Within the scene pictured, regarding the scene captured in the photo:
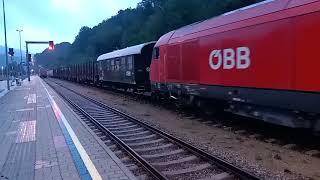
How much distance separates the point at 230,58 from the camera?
499 inches

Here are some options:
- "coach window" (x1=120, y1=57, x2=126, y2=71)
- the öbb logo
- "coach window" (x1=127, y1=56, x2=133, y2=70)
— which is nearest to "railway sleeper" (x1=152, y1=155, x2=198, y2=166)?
the öbb logo

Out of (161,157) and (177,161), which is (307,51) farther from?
(161,157)

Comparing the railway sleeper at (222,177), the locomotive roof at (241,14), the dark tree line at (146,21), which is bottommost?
the railway sleeper at (222,177)

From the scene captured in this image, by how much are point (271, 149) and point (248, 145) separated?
2.44ft

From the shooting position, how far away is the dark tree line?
5566 centimetres

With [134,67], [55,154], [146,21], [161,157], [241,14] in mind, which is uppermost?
[146,21]

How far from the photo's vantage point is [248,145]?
11.1m

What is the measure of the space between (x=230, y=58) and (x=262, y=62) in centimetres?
176

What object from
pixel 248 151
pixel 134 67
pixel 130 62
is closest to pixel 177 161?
pixel 248 151

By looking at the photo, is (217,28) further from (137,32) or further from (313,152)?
(137,32)

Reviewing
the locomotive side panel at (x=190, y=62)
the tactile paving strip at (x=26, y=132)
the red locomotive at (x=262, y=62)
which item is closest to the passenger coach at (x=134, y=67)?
the locomotive side panel at (x=190, y=62)

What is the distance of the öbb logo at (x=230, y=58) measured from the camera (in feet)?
38.6

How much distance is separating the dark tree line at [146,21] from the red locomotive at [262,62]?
30911 millimetres

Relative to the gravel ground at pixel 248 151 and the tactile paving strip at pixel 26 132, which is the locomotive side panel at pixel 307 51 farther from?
the tactile paving strip at pixel 26 132
